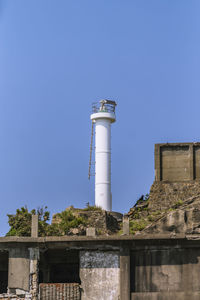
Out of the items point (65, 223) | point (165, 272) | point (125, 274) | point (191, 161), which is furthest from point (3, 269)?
point (191, 161)

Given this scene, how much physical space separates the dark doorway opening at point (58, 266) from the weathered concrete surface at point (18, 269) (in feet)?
2.51

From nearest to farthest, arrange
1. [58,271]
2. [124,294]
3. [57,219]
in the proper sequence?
[124,294] → [58,271] → [57,219]

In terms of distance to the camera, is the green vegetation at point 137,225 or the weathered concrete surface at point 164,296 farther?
the green vegetation at point 137,225

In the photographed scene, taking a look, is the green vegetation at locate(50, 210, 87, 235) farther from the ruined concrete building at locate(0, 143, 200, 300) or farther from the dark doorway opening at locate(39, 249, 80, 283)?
the ruined concrete building at locate(0, 143, 200, 300)

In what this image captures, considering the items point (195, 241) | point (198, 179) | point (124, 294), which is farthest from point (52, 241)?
point (198, 179)

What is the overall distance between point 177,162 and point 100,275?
15455mm

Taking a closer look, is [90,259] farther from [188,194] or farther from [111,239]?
[188,194]

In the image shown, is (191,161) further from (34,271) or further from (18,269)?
(18,269)

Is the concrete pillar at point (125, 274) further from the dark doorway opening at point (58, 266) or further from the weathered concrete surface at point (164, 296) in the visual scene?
the dark doorway opening at point (58, 266)

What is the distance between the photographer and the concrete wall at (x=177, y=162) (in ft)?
131

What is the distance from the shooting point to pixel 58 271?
29.9 meters

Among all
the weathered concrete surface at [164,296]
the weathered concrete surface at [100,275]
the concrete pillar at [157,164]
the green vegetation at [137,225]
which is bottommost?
the weathered concrete surface at [164,296]

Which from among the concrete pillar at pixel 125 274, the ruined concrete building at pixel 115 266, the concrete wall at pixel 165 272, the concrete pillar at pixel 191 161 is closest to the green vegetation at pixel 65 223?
the concrete pillar at pixel 191 161

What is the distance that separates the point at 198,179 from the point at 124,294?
1544 cm
